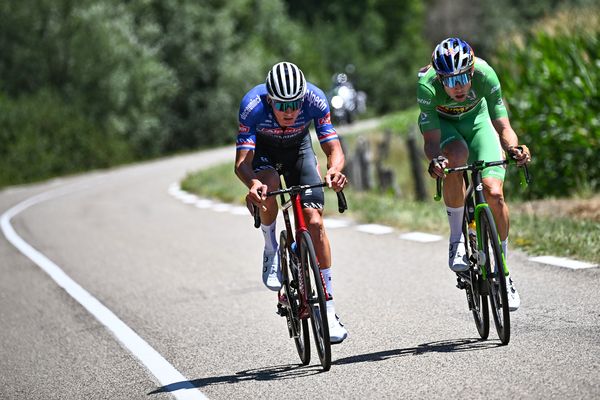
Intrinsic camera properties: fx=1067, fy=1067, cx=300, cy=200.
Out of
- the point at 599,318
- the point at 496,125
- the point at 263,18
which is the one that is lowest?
the point at 599,318

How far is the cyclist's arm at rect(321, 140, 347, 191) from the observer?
6.62 metres

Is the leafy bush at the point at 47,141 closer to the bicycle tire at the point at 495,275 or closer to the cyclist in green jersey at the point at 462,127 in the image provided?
the cyclist in green jersey at the point at 462,127

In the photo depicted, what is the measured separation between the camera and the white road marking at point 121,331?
21.5 ft

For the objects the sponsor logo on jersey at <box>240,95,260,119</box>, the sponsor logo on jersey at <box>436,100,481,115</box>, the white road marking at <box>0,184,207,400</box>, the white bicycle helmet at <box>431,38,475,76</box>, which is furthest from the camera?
the sponsor logo on jersey at <box>436,100,481,115</box>

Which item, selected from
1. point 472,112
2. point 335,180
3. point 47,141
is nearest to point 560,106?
point 472,112

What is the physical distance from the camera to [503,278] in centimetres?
641

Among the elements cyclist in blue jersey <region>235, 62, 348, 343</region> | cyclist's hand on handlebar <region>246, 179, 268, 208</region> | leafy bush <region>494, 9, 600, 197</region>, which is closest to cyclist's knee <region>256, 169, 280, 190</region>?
cyclist in blue jersey <region>235, 62, 348, 343</region>

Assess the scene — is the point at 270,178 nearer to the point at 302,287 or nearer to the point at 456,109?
the point at 302,287

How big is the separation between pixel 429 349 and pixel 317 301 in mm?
882

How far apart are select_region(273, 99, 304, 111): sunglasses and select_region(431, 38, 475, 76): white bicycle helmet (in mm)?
959

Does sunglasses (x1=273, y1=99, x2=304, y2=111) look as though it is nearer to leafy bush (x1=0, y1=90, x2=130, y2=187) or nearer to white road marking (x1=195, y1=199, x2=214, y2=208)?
white road marking (x1=195, y1=199, x2=214, y2=208)

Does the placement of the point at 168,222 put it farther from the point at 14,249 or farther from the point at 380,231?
the point at 380,231

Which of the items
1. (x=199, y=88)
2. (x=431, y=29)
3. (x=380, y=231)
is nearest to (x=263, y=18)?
(x=199, y=88)

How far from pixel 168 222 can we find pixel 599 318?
33.5 ft
